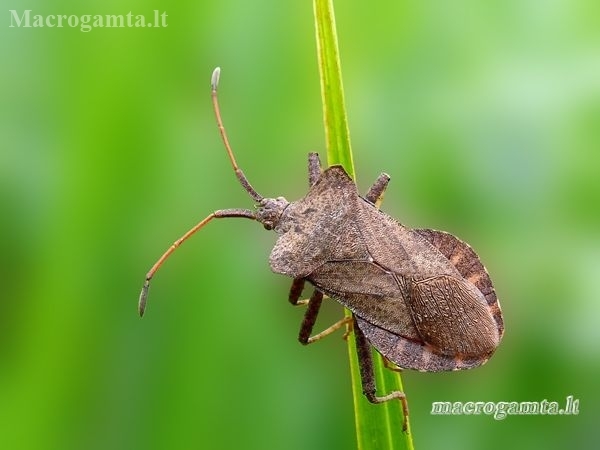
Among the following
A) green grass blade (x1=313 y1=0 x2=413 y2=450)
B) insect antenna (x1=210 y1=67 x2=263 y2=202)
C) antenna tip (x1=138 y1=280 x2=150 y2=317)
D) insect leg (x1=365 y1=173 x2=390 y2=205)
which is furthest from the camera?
insect leg (x1=365 y1=173 x2=390 y2=205)

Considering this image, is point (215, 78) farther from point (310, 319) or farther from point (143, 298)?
point (310, 319)

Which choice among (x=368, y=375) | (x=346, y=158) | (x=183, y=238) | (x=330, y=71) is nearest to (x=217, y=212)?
(x=183, y=238)

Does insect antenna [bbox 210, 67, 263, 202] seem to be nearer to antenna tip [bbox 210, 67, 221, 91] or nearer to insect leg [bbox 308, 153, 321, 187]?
antenna tip [bbox 210, 67, 221, 91]

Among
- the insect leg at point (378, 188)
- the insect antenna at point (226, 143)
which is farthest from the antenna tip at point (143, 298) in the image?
the insect leg at point (378, 188)

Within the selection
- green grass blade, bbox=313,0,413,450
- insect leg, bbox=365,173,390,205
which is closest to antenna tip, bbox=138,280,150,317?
green grass blade, bbox=313,0,413,450

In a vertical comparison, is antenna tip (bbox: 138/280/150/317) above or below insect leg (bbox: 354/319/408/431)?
above

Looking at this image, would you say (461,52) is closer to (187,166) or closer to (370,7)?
(370,7)

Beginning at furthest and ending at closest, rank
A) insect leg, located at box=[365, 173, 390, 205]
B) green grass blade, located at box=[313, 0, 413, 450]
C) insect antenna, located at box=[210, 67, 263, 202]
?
insect leg, located at box=[365, 173, 390, 205] < insect antenna, located at box=[210, 67, 263, 202] < green grass blade, located at box=[313, 0, 413, 450]

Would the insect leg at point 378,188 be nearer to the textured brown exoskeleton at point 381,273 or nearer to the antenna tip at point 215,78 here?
the textured brown exoskeleton at point 381,273
